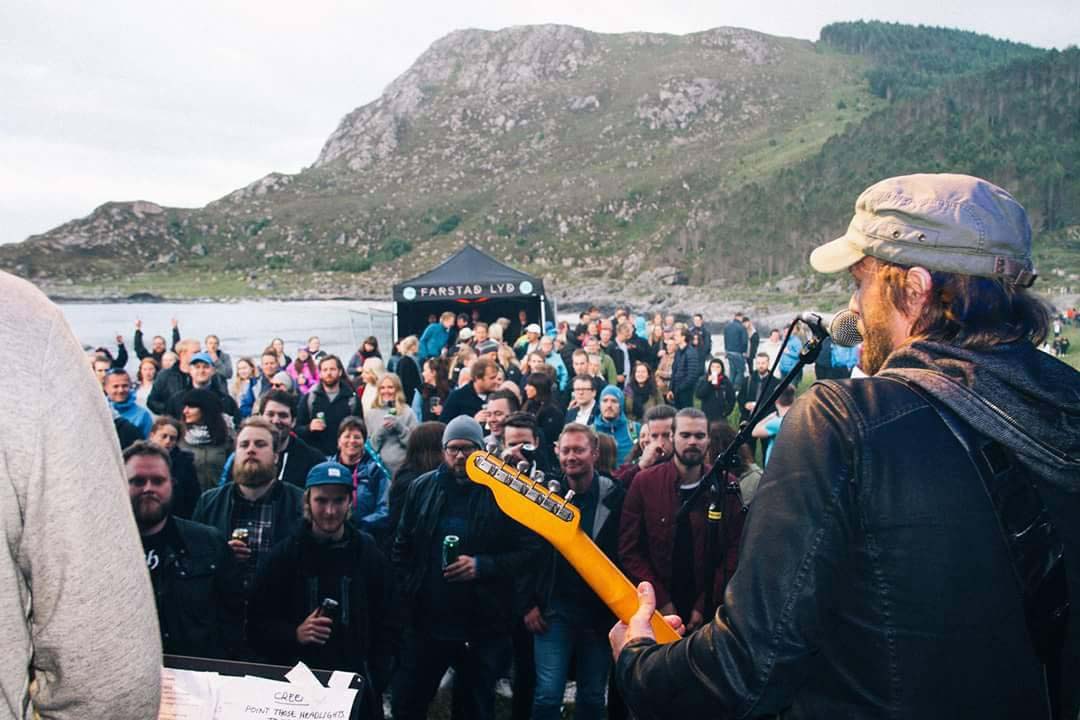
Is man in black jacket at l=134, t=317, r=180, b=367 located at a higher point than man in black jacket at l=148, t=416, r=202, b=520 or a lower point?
higher

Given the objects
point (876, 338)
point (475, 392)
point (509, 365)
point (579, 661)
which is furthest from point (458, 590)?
point (509, 365)

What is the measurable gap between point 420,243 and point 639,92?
159 feet

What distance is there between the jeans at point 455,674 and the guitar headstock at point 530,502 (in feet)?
6.03

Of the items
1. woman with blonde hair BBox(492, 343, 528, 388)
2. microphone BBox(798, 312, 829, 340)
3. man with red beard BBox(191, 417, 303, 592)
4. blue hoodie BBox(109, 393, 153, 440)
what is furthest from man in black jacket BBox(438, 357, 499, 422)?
microphone BBox(798, 312, 829, 340)

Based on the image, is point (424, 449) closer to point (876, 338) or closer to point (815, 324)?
point (815, 324)

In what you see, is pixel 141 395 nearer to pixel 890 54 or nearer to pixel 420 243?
pixel 420 243

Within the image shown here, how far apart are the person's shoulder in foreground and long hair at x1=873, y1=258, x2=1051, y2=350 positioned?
1.35m

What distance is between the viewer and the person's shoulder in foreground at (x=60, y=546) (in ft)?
3.46

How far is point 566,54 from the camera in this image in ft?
478

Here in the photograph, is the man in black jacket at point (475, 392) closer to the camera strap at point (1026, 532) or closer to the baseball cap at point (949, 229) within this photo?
the baseball cap at point (949, 229)

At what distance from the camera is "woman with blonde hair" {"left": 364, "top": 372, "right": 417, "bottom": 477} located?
687cm

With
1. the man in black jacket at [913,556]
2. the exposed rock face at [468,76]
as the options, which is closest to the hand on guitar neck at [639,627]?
the man in black jacket at [913,556]

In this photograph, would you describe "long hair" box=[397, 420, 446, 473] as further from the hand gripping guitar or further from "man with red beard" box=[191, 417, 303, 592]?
the hand gripping guitar

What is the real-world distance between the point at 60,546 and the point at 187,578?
2816 millimetres
